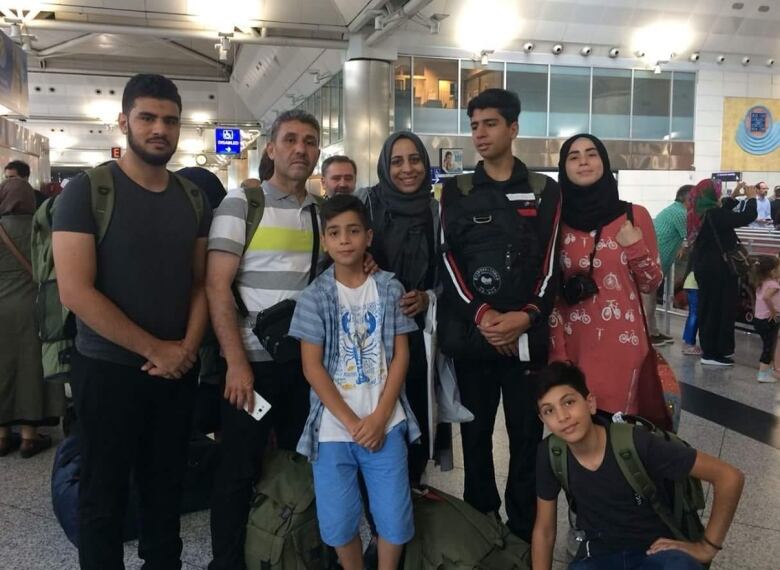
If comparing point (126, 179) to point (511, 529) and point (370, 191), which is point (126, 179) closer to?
point (370, 191)

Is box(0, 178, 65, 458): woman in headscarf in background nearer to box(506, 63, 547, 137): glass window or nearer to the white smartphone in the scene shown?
the white smartphone

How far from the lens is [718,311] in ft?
21.5

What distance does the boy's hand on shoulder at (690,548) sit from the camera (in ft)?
6.65

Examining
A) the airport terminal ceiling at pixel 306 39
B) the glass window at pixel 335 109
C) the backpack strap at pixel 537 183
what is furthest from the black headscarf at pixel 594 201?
the glass window at pixel 335 109

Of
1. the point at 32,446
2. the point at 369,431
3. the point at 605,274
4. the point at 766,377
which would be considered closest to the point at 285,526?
the point at 369,431

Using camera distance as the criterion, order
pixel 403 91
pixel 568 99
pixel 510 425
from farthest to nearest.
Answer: pixel 568 99 < pixel 403 91 < pixel 510 425

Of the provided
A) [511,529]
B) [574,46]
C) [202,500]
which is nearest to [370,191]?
[511,529]

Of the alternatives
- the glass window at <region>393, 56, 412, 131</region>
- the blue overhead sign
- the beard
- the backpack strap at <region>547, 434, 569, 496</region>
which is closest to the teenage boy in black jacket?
the backpack strap at <region>547, 434, 569, 496</region>

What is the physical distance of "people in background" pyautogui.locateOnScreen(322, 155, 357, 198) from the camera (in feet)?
12.4

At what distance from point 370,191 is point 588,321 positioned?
110 centimetres

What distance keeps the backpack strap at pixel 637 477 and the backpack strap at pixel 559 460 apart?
17cm

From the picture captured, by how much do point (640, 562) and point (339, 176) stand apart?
100 inches

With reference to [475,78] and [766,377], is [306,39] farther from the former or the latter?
[766,377]

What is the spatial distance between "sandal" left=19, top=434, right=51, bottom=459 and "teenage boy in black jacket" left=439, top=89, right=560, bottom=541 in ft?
9.61
